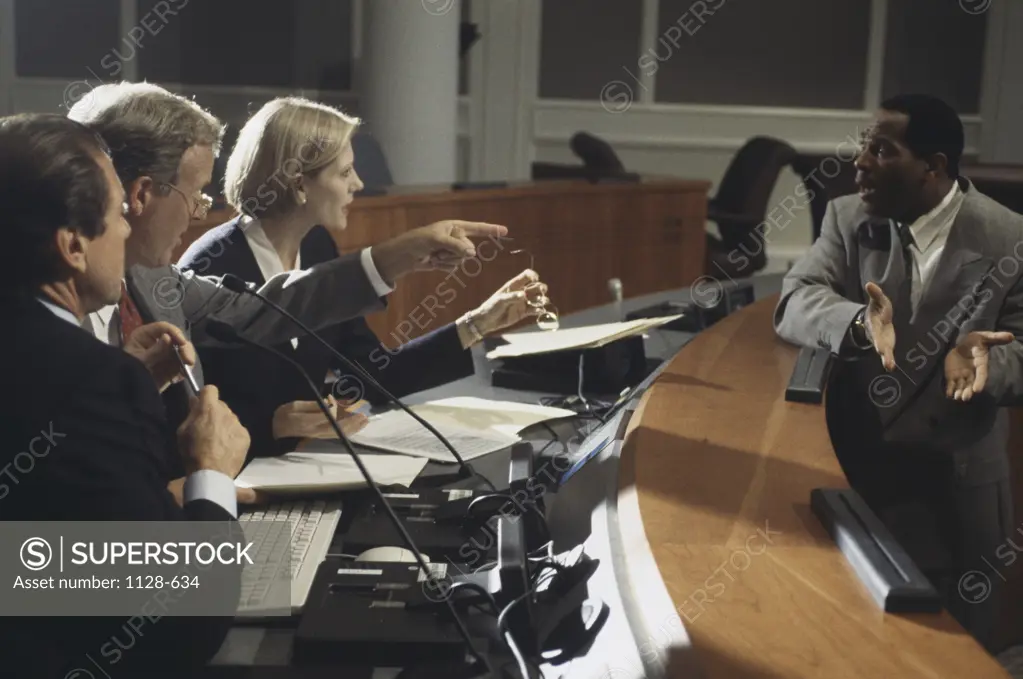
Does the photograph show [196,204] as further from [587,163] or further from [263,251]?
[587,163]

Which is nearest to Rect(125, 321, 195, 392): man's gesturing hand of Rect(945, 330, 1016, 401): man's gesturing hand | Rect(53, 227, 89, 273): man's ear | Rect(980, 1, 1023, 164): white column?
Rect(53, 227, 89, 273): man's ear

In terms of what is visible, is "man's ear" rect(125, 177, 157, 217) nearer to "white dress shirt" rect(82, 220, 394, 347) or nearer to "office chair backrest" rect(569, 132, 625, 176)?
"white dress shirt" rect(82, 220, 394, 347)

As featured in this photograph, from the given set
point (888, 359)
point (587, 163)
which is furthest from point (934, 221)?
point (587, 163)

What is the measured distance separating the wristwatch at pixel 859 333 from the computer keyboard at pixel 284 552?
39.4 inches

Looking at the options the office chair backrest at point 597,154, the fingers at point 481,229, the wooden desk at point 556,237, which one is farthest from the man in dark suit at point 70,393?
the office chair backrest at point 597,154

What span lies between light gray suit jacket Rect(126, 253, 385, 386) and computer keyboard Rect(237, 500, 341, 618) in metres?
0.54

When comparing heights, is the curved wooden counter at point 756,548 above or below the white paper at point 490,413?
above

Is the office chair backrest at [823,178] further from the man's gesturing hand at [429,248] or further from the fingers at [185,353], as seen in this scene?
the fingers at [185,353]

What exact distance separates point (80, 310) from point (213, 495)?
0.24 meters

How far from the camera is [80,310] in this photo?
1.21 m

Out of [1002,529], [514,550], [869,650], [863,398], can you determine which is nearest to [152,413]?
[514,550]

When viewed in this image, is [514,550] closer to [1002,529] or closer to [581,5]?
[1002,529]

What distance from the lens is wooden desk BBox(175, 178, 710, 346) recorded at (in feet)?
14.9

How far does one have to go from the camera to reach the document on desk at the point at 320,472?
1617 mm
